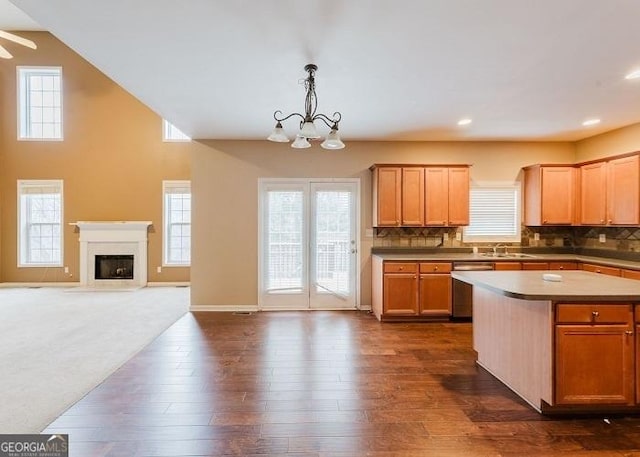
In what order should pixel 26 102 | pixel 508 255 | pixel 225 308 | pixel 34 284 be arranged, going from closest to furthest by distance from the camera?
pixel 508 255, pixel 225 308, pixel 34 284, pixel 26 102

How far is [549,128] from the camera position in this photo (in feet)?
14.9

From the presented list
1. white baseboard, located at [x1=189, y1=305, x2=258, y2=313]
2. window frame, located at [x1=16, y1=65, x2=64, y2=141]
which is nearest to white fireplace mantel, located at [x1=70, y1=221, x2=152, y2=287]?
window frame, located at [x1=16, y1=65, x2=64, y2=141]

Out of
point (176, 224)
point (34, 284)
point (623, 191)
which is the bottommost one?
point (34, 284)

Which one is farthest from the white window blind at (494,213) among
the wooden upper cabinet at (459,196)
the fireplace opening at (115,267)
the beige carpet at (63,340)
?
the fireplace opening at (115,267)

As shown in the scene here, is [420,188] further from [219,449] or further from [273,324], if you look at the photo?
[219,449]

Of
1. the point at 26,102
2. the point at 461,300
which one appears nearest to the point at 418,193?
the point at 461,300

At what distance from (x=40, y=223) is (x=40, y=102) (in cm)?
282

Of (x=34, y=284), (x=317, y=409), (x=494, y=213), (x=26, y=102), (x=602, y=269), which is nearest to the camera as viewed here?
(x=317, y=409)

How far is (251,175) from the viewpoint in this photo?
519cm

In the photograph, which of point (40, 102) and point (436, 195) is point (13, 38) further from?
point (436, 195)

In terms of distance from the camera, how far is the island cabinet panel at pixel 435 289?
4.65 m

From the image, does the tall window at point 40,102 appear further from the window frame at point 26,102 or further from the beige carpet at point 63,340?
the beige carpet at point 63,340

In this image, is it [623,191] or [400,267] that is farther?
[400,267]

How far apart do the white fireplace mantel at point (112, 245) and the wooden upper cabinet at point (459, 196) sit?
6.41 metres
